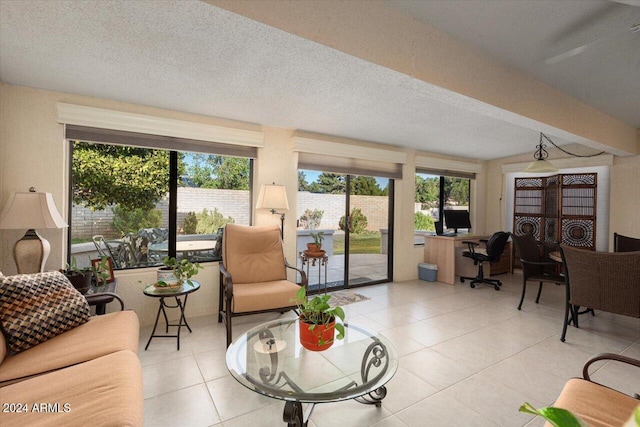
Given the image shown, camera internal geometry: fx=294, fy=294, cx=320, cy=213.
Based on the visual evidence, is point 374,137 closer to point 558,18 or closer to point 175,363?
point 558,18

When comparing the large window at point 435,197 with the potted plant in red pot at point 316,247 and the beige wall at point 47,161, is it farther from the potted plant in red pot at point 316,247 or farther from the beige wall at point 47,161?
the beige wall at point 47,161

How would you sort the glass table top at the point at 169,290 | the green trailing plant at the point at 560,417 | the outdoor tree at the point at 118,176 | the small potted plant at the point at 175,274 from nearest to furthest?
the green trailing plant at the point at 560,417, the glass table top at the point at 169,290, the small potted plant at the point at 175,274, the outdoor tree at the point at 118,176

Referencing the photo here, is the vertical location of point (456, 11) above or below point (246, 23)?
above

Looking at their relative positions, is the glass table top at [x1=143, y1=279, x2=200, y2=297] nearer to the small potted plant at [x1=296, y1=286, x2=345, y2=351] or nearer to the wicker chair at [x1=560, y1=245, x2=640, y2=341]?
the small potted plant at [x1=296, y1=286, x2=345, y2=351]

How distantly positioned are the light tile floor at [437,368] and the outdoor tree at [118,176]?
4.36 feet

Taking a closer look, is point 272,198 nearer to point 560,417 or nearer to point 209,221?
point 209,221

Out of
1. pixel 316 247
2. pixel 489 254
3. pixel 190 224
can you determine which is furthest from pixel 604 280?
pixel 190 224

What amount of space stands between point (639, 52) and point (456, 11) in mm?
1533

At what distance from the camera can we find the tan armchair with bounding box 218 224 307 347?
263 centimetres

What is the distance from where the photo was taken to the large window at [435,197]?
17.2 ft

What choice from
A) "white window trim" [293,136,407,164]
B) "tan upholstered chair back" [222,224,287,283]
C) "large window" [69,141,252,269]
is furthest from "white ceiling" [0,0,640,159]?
"tan upholstered chair back" [222,224,287,283]

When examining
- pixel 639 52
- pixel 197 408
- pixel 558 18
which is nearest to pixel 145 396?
pixel 197 408

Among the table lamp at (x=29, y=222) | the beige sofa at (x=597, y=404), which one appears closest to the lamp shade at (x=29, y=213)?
the table lamp at (x=29, y=222)

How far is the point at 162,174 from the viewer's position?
315cm
